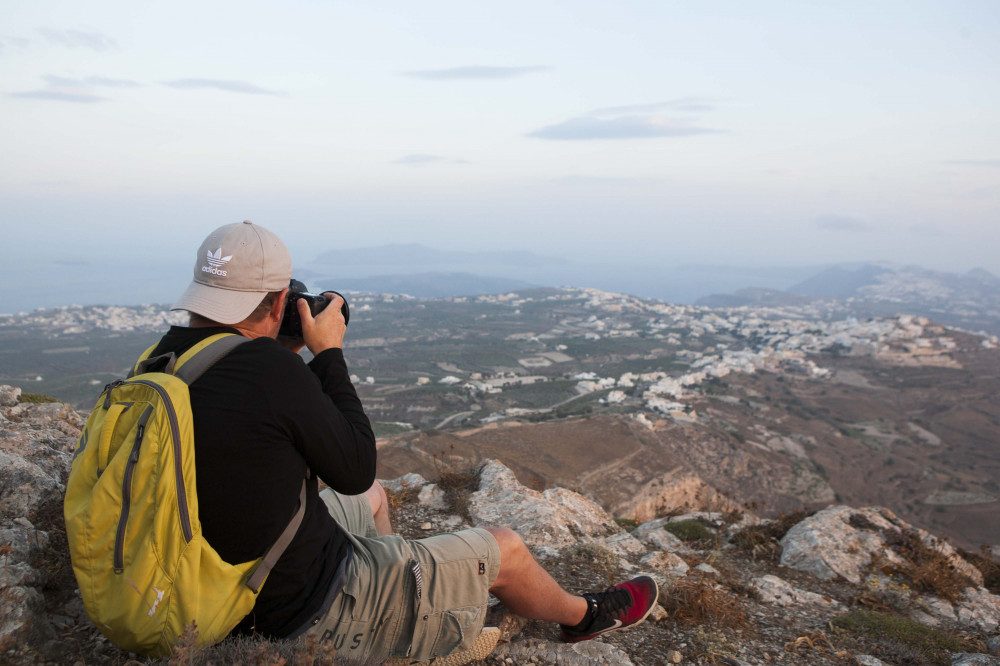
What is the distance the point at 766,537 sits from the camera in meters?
6.05

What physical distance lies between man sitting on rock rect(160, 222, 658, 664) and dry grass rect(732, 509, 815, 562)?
3.98m

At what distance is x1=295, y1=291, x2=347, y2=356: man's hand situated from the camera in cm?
237

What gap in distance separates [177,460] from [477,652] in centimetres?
196

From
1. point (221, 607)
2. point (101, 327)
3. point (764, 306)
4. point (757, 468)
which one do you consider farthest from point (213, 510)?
point (764, 306)

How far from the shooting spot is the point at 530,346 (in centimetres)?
8331

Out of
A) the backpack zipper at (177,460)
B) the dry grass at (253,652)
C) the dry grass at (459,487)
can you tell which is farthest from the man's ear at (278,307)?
the dry grass at (459,487)

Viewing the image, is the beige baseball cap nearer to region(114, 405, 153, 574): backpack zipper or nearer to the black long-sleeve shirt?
the black long-sleeve shirt

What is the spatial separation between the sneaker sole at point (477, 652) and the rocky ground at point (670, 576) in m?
0.16

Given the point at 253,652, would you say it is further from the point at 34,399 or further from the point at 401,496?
the point at 34,399

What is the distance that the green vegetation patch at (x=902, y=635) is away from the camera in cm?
376

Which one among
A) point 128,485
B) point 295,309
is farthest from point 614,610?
point 128,485

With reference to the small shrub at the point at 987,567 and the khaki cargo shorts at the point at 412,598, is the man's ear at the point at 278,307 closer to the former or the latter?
the khaki cargo shorts at the point at 412,598

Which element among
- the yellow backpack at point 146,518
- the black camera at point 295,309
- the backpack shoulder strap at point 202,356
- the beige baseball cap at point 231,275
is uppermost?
the beige baseball cap at point 231,275

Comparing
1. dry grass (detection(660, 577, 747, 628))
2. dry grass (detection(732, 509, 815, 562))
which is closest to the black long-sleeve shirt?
dry grass (detection(660, 577, 747, 628))
